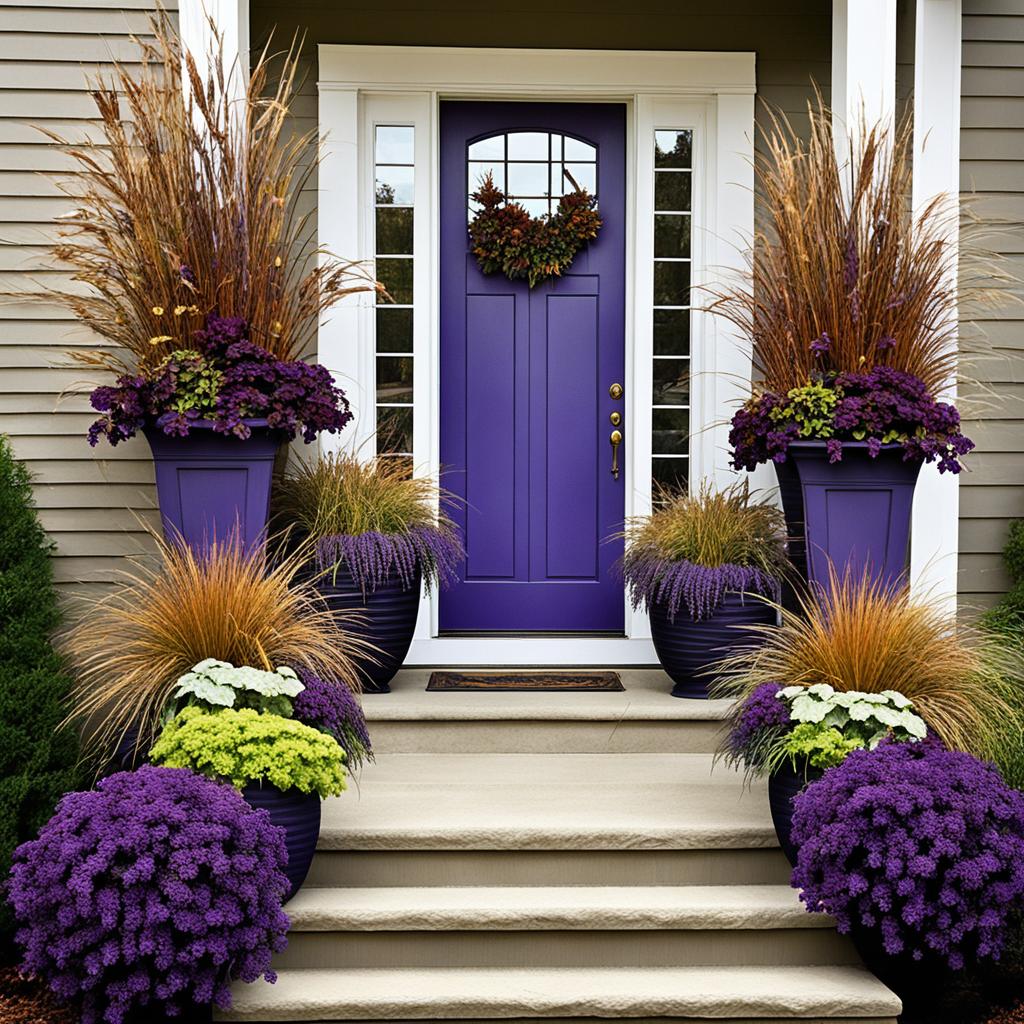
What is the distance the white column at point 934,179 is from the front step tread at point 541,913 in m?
1.50

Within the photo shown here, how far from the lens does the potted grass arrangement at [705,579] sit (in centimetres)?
428

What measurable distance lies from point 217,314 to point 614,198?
6.51 ft

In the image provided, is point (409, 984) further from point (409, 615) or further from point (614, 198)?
point (614, 198)

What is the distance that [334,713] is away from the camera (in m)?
3.36

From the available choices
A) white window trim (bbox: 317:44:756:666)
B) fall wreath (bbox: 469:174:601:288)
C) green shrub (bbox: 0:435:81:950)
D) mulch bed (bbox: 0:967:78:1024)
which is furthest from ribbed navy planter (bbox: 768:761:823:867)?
fall wreath (bbox: 469:174:601:288)

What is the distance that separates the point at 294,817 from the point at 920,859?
152 centimetres

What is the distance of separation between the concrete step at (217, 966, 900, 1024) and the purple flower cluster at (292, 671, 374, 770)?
612 millimetres

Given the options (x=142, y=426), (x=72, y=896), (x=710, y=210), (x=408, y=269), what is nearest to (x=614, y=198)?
(x=710, y=210)

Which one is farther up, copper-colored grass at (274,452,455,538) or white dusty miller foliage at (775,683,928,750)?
copper-colored grass at (274,452,455,538)

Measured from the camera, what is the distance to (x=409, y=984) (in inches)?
121

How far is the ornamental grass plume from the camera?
430 centimetres

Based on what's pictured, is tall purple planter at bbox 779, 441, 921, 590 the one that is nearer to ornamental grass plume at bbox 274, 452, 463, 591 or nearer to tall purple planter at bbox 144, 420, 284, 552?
ornamental grass plume at bbox 274, 452, 463, 591

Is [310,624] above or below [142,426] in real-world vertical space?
below

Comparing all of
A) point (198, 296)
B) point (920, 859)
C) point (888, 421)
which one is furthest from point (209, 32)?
point (920, 859)
